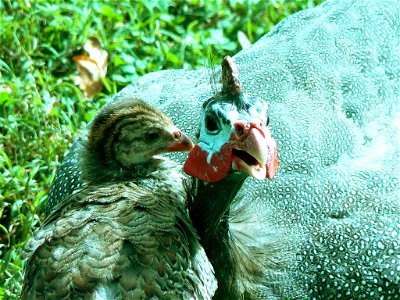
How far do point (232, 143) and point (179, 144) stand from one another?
1.27 feet

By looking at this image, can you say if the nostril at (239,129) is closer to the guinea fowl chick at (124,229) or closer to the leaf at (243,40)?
the guinea fowl chick at (124,229)

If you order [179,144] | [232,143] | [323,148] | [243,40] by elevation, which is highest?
[232,143]

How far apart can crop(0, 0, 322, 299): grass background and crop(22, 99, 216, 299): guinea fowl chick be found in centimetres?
89

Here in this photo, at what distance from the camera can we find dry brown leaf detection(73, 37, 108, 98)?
205 inches

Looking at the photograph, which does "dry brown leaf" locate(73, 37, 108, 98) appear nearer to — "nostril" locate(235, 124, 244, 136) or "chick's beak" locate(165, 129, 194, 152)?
"chick's beak" locate(165, 129, 194, 152)

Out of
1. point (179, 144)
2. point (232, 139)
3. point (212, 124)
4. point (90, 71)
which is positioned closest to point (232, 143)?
point (232, 139)

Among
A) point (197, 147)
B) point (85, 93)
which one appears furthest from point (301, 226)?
point (85, 93)

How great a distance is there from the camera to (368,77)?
4.14 metres

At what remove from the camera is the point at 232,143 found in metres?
2.98

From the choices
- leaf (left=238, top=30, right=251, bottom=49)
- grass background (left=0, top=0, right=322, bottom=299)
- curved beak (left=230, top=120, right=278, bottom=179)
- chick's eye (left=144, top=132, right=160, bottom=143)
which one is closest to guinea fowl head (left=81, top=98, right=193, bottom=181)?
chick's eye (left=144, top=132, right=160, bottom=143)

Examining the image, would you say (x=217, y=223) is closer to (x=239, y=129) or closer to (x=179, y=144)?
(x=179, y=144)

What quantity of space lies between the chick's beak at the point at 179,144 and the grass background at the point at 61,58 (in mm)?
895

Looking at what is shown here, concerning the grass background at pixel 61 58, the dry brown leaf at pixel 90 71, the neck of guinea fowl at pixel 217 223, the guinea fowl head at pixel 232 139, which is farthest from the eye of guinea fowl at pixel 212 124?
the dry brown leaf at pixel 90 71

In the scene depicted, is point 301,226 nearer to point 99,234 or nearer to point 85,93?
point 99,234
